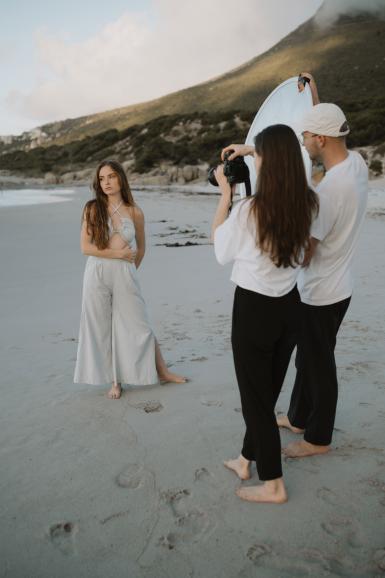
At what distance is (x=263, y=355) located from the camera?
7.14 ft

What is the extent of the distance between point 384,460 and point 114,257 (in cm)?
213

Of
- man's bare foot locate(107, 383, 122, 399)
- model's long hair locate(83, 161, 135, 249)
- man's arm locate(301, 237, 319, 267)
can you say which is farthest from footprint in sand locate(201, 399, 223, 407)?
man's arm locate(301, 237, 319, 267)

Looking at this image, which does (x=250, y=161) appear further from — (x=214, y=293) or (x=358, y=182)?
(x=214, y=293)

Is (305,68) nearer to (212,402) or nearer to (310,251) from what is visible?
(212,402)

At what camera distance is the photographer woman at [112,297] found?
11.1 feet

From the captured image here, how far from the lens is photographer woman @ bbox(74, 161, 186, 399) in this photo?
3.39m

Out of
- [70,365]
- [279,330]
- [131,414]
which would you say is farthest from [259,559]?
[70,365]

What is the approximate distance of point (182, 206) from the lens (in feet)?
54.8

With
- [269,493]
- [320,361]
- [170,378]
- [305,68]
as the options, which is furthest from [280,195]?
[305,68]

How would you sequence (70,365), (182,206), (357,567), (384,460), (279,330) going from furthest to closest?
(182,206) < (70,365) < (384,460) < (279,330) < (357,567)

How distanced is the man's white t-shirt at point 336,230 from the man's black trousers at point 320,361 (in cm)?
7

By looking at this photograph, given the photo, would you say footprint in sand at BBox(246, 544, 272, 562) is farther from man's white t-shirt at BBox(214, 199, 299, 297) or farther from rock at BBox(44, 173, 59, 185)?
rock at BBox(44, 173, 59, 185)

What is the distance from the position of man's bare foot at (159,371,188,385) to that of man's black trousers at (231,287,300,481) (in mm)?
1397

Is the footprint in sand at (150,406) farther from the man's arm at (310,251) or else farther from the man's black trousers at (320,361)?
the man's arm at (310,251)
